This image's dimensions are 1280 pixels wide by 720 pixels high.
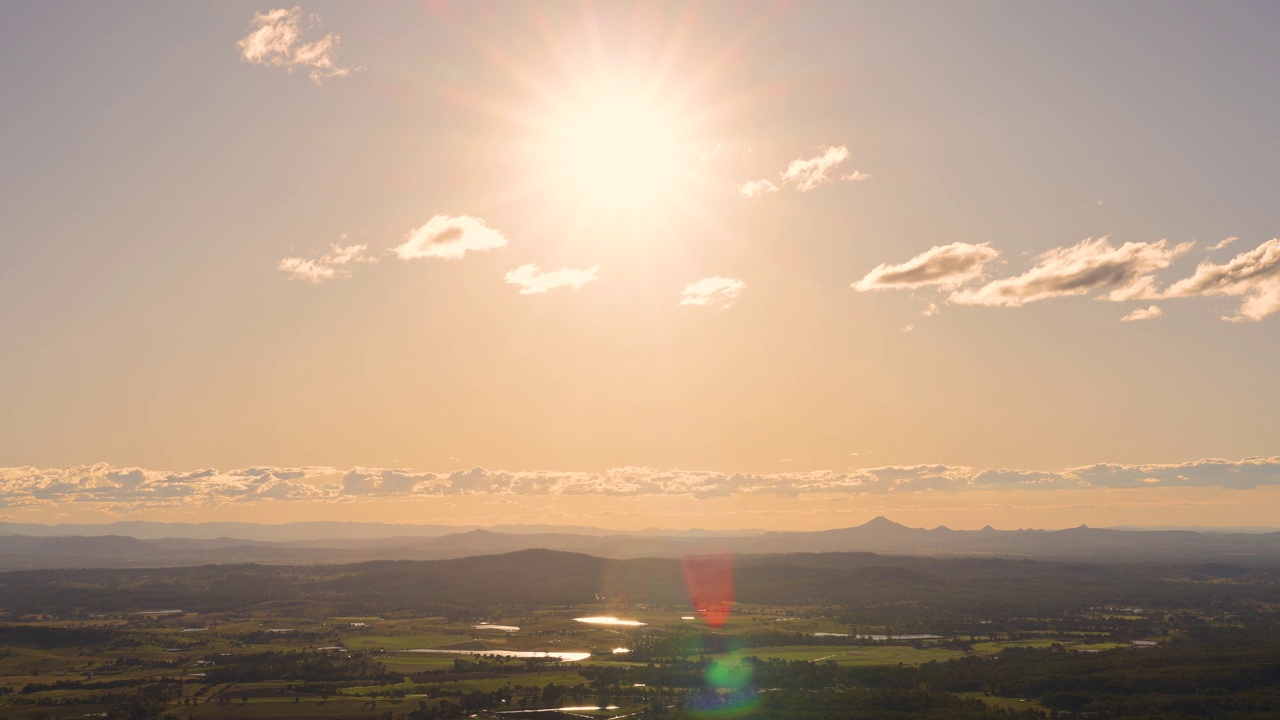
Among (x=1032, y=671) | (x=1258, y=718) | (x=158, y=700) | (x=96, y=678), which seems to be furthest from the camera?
(x=96, y=678)

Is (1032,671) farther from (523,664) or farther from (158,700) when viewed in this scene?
(158,700)

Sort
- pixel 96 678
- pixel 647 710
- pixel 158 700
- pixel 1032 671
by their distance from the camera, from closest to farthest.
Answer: pixel 647 710, pixel 158 700, pixel 1032 671, pixel 96 678

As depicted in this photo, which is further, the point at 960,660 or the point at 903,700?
the point at 960,660

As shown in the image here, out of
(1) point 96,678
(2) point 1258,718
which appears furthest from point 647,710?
(1) point 96,678

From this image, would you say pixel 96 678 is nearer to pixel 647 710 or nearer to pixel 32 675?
pixel 32 675


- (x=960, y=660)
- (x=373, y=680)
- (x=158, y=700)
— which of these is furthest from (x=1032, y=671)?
(x=158, y=700)

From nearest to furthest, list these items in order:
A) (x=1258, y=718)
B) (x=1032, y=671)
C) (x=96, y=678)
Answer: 1. (x=1258, y=718)
2. (x=1032, y=671)
3. (x=96, y=678)

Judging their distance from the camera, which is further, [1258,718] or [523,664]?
[523,664]

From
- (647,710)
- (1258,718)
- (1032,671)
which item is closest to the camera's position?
(1258,718)
